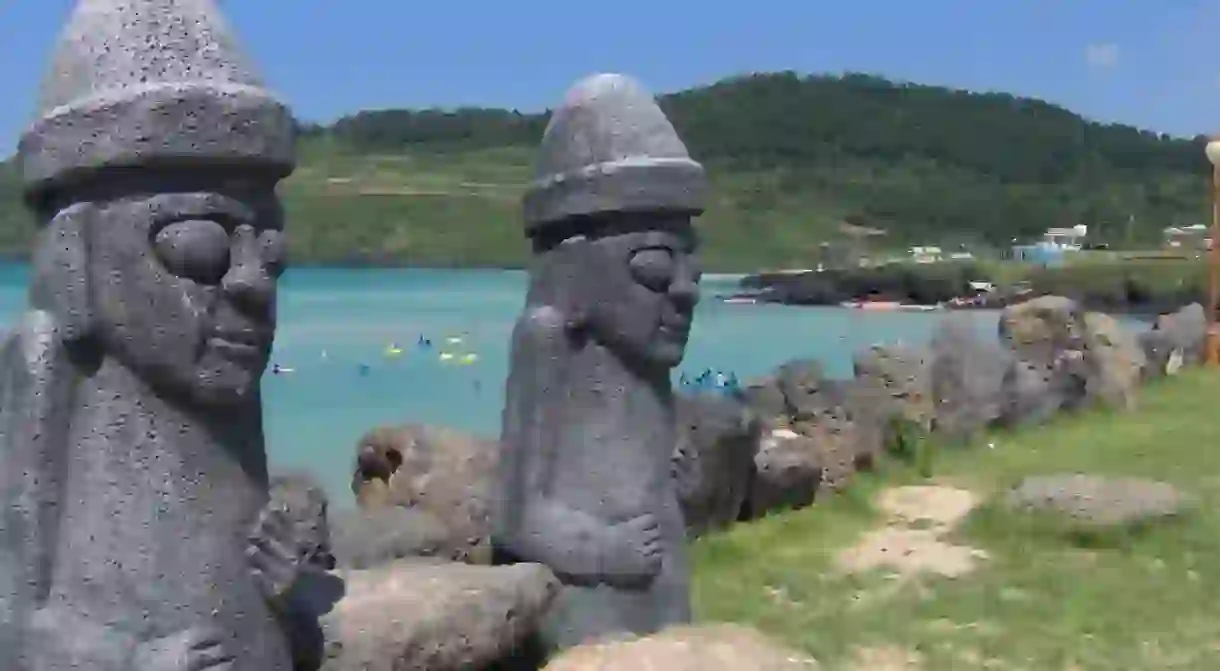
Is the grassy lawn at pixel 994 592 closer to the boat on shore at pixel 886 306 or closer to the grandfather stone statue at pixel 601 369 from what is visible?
the grandfather stone statue at pixel 601 369

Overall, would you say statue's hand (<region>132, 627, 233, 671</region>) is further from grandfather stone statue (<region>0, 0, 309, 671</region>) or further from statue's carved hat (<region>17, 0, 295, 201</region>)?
statue's carved hat (<region>17, 0, 295, 201</region>)

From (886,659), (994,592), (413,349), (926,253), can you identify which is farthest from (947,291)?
(886,659)

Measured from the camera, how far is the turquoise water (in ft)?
41.8

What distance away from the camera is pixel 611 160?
4820 mm

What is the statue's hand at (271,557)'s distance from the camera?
11.1ft

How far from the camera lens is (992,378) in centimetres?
1132

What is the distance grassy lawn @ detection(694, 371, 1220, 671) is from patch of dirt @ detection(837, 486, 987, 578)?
0.30 ft

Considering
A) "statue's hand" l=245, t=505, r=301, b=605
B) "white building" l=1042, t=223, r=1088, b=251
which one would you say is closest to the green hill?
"white building" l=1042, t=223, r=1088, b=251

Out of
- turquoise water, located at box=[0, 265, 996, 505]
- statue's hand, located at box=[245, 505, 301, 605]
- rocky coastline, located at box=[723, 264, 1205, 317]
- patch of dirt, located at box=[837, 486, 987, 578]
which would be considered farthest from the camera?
rocky coastline, located at box=[723, 264, 1205, 317]

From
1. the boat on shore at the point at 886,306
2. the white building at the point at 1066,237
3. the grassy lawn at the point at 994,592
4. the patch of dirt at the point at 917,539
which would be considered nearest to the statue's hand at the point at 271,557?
the grassy lawn at the point at 994,592

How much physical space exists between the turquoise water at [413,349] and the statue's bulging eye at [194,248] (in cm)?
66

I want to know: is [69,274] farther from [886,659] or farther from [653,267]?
[886,659]

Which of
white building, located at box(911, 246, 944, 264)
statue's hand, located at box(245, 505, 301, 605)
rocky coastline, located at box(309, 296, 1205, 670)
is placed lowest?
white building, located at box(911, 246, 944, 264)

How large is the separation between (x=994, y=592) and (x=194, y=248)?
4.44 m
